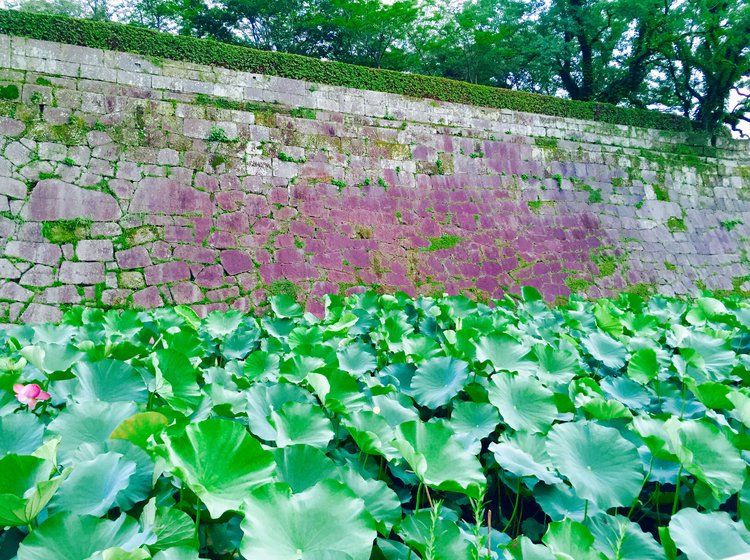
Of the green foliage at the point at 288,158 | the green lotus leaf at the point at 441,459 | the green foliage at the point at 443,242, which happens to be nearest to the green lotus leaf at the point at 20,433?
the green lotus leaf at the point at 441,459

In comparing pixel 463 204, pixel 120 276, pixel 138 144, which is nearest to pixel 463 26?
pixel 463 204

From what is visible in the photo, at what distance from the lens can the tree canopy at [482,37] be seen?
1184 centimetres

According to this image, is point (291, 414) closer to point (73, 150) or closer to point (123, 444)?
point (123, 444)

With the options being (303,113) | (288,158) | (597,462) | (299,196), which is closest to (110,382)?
(597,462)

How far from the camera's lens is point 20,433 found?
27.7 inches

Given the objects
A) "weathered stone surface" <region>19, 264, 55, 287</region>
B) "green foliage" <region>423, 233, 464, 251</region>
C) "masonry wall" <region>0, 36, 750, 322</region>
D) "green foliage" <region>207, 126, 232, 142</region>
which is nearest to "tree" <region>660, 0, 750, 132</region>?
"masonry wall" <region>0, 36, 750, 322</region>

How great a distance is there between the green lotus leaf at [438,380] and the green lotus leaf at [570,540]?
0.41 metres

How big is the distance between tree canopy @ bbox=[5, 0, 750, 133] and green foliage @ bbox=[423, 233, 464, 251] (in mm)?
6581

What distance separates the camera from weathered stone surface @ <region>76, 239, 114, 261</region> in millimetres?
5059

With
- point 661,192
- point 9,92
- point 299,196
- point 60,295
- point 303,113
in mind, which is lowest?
point 60,295

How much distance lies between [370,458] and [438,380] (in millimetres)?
319

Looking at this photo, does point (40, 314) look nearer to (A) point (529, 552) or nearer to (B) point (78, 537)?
(B) point (78, 537)

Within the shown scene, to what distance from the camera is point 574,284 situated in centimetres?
738

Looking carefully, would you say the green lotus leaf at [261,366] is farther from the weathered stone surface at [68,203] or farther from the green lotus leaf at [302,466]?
the weathered stone surface at [68,203]
